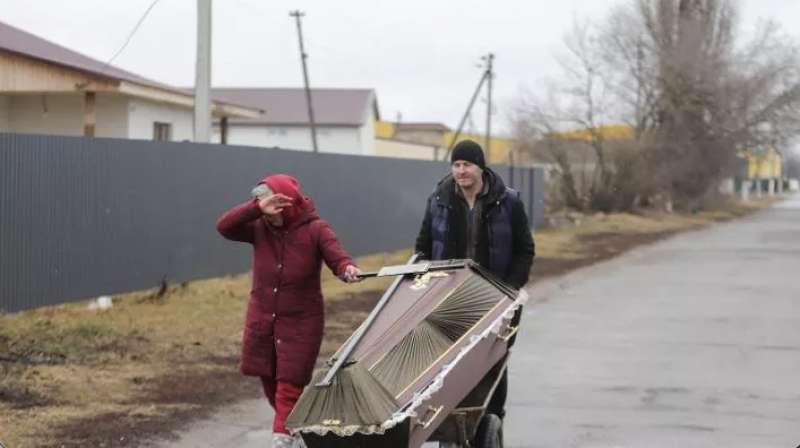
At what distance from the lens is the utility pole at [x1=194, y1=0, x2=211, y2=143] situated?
54.2 feet

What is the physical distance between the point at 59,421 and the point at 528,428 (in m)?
2.93

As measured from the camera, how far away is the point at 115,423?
734cm

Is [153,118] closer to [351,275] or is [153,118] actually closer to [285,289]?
[285,289]

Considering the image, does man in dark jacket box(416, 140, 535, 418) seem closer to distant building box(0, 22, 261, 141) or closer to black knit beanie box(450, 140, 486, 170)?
black knit beanie box(450, 140, 486, 170)

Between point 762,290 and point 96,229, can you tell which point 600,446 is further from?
point 762,290

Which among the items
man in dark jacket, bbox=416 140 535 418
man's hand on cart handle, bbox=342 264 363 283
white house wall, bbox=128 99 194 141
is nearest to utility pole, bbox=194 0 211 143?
white house wall, bbox=128 99 194 141

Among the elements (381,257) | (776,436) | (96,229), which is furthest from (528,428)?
(381,257)

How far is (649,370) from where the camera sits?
32.2ft

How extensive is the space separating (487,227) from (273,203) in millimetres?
1351

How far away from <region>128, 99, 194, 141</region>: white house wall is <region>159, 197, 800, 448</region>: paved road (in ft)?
29.2

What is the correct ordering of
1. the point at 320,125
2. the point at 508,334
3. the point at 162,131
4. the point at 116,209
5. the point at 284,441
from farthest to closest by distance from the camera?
the point at 320,125 → the point at 162,131 → the point at 116,209 → the point at 508,334 → the point at 284,441

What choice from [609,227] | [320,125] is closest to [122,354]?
[609,227]

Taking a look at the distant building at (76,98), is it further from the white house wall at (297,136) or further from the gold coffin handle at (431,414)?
the white house wall at (297,136)

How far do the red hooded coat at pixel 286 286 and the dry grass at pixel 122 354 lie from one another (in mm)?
1750
